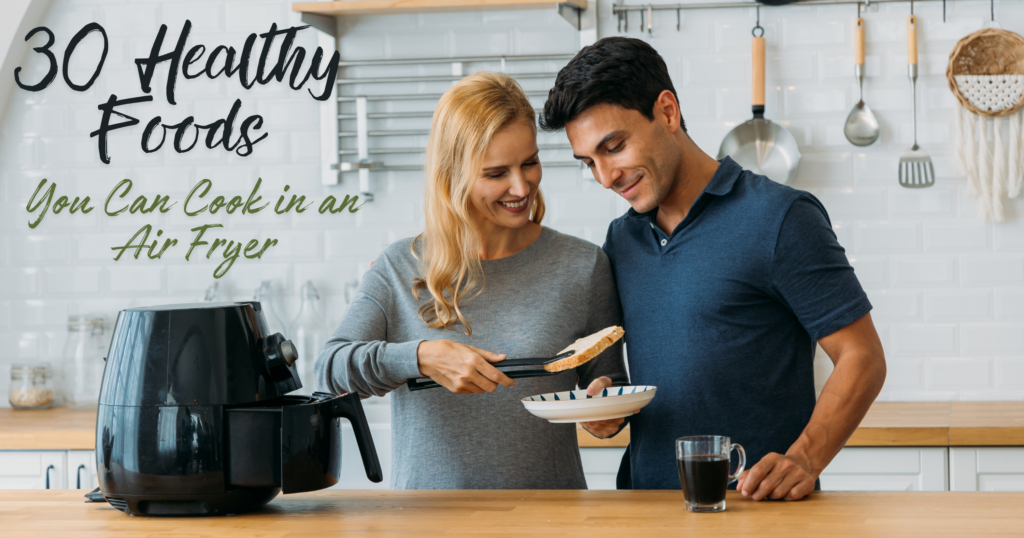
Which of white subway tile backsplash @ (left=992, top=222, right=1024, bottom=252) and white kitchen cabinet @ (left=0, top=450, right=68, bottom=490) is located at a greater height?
white subway tile backsplash @ (left=992, top=222, right=1024, bottom=252)

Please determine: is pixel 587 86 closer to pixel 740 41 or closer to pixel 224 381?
pixel 224 381

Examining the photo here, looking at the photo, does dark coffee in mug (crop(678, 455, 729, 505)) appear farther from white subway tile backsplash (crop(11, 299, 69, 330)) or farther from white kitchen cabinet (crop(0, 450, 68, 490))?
white subway tile backsplash (crop(11, 299, 69, 330))

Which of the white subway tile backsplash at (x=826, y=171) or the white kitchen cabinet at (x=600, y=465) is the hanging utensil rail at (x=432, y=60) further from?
the white kitchen cabinet at (x=600, y=465)

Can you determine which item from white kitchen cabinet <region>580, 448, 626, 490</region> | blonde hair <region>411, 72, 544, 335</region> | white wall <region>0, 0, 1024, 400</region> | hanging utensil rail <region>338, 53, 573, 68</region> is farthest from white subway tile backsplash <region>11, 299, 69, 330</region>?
blonde hair <region>411, 72, 544, 335</region>

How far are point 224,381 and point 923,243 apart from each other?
8.00ft

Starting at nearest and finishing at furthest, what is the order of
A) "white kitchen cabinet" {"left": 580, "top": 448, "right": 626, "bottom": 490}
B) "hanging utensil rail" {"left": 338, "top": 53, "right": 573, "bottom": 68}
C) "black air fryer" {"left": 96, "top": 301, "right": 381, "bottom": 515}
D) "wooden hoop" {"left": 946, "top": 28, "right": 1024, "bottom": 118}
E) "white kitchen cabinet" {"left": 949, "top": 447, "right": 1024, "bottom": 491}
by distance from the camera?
"black air fryer" {"left": 96, "top": 301, "right": 381, "bottom": 515}
"white kitchen cabinet" {"left": 949, "top": 447, "right": 1024, "bottom": 491}
"white kitchen cabinet" {"left": 580, "top": 448, "right": 626, "bottom": 490}
"wooden hoop" {"left": 946, "top": 28, "right": 1024, "bottom": 118}
"hanging utensil rail" {"left": 338, "top": 53, "right": 573, "bottom": 68}

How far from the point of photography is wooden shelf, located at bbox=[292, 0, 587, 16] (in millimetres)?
2951

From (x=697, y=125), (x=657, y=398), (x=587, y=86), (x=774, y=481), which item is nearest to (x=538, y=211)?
(x=587, y=86)

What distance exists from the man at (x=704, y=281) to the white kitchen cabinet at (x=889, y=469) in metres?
0.98

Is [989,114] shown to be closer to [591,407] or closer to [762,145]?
[762,145]

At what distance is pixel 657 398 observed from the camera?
169 cm

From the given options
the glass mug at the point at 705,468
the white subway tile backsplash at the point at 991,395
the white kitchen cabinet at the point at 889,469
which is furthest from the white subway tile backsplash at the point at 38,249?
the white subway tile backsplash at the point at 991,395

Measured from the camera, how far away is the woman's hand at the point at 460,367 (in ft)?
4.75

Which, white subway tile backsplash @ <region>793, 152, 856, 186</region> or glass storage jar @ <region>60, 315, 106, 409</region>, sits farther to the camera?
glass storage jar @ <region>60, 315, 106, 409</region>
